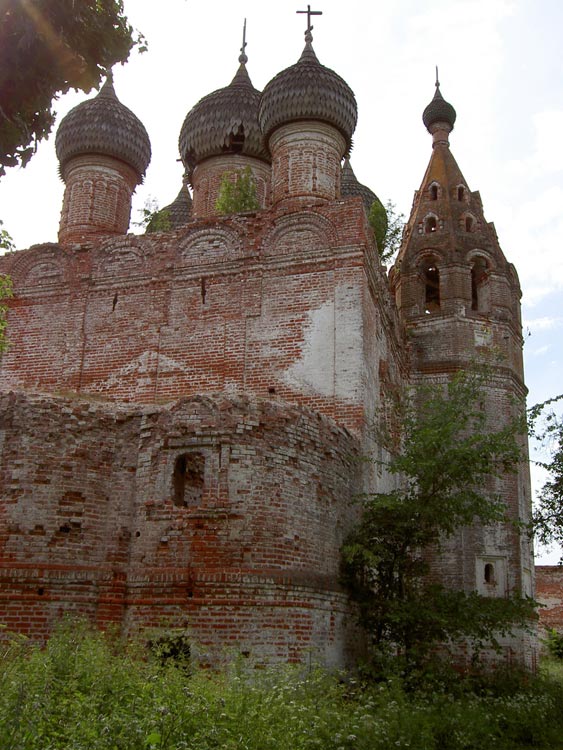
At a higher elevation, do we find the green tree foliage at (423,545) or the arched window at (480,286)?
the arched window at (480,286)

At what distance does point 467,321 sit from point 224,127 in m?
6.54

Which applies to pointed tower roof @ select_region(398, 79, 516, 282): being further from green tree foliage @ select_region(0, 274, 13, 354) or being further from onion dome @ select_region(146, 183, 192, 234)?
green tree foliage @ select_region(0, 274, 13, 354)

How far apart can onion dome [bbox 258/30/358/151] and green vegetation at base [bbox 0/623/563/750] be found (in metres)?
9.92

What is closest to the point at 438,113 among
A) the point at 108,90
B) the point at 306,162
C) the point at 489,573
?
the point at 306,162

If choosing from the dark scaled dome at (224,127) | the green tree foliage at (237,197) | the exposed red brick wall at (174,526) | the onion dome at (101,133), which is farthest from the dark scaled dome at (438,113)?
the exposed red brick wall at (174,526)

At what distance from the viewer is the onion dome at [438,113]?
19938mm

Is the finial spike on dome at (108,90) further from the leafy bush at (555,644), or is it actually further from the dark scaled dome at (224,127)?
the leafy bush at (555,644)

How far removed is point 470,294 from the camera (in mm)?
17188

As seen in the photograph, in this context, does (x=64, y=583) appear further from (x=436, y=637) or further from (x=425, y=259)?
(x=425, y=259)

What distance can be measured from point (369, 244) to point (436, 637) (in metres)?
6.26

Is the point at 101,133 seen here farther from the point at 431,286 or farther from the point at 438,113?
the point at 438,113

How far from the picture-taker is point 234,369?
483 inches

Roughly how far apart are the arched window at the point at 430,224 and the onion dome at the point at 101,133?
21.5ft

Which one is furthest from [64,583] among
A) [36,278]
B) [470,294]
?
[470,294]
